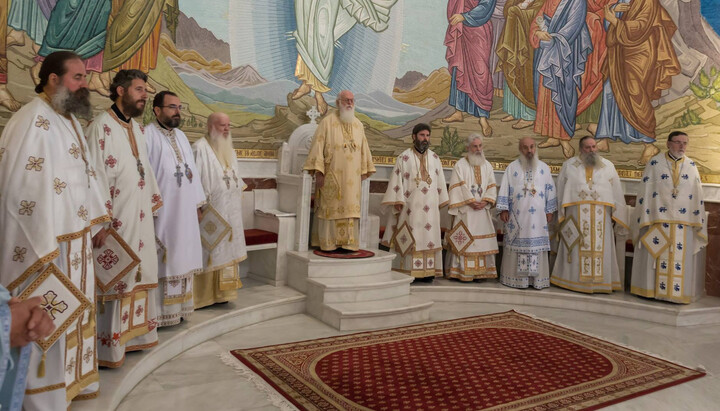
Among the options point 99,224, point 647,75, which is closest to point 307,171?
point 99,224

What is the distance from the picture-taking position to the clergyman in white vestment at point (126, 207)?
13.1 ft

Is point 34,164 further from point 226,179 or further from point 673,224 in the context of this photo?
point 673,224

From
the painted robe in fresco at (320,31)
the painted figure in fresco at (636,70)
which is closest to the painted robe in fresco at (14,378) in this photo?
the painted robe in fresco at (320,31)

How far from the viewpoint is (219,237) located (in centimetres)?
570

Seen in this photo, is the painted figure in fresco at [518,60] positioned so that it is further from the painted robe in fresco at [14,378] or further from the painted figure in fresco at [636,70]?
the painted robe in fresco at [14,378]

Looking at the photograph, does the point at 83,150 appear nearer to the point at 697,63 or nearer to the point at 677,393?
the point at 677,393

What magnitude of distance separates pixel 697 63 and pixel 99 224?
9073 mm

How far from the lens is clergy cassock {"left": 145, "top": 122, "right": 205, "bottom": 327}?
16.1ft

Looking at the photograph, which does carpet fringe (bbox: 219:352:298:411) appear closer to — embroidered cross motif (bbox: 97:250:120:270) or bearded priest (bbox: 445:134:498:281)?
embroidered cross motif (bbox: 97:250:120:270)

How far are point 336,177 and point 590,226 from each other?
3.60 m

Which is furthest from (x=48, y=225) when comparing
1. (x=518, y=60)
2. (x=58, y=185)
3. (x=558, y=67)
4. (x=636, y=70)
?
(x=636, y=70)

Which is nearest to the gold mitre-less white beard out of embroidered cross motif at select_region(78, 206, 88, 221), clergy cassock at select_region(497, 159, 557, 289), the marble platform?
embroidered cross motif at select_region(78, 206, 88, 221)

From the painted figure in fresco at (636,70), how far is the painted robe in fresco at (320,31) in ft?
14.2

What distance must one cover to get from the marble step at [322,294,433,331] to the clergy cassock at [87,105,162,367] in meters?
2.29
